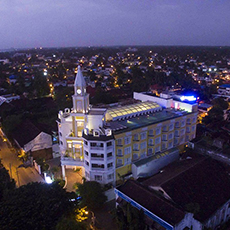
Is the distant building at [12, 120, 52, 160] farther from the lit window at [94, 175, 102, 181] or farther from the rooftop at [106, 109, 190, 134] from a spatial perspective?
the rooftop at [106, 109, 190, 134]

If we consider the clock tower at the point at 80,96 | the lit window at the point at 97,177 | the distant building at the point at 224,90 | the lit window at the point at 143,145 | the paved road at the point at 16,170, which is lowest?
the paved road at the point at 16,170

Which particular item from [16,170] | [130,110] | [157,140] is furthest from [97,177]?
[16,170]

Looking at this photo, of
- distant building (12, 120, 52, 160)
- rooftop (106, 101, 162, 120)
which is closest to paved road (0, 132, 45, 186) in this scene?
distant building (12, 120, 52, 160)

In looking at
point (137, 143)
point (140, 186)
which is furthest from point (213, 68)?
point (140, 186)

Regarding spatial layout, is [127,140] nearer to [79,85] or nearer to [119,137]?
[119,137]

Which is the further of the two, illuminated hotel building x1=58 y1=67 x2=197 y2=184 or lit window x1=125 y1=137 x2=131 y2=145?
lit window x1=125 y1=137 x2=131 y2=145

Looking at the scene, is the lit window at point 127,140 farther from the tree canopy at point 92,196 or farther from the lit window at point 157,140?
the tree canopy at point 92,196

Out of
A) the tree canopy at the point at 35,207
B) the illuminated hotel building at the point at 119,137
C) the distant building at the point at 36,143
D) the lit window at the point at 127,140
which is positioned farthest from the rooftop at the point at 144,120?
the distant building at the point at 36,143
